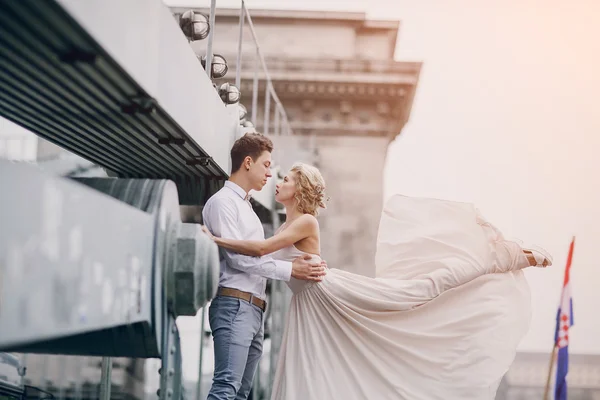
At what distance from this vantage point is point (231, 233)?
15.4ft

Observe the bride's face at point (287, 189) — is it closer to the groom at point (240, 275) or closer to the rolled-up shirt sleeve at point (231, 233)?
the groom at point (240, 275)

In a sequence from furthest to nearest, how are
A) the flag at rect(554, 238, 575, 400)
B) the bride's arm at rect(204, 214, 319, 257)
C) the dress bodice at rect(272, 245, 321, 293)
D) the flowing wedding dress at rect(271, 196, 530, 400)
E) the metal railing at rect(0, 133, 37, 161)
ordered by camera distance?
the flag at rect(554, 238, 575, 400) < the metal railing at rect(0, 133, 37, 161) < the flowing wedding dress at rect(271, 196, 530, 400) < the dress bodice at rect(272, 245, 321, 293) < the bride's arm at rect(204, 214, 319, 257)

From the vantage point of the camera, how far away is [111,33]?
10.9ft

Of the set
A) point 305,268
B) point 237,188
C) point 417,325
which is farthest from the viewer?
point 417,325

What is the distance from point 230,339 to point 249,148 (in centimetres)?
111

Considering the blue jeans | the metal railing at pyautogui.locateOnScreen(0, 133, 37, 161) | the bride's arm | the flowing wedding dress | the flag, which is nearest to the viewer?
the blue jeans

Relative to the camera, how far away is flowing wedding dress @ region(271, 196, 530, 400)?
17.5ft

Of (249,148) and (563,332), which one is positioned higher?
(249,148)

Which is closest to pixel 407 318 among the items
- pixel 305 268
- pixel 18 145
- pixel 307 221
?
pixel 305 268

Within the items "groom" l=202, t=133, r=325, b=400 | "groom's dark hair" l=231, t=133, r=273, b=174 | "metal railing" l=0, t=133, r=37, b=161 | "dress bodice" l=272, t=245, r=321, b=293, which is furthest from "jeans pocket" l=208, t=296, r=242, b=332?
"metal railing" l=0, t=133, r=37, b=161

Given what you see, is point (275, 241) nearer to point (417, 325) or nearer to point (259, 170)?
point (259, 170)

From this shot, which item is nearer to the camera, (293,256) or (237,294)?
(237,294)

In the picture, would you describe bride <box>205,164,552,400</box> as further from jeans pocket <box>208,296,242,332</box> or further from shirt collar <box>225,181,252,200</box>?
jeans pocket <box>208,296,242,332</box>

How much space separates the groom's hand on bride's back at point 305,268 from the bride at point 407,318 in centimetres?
9
